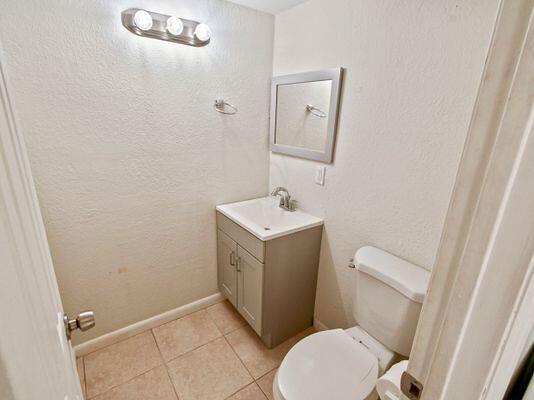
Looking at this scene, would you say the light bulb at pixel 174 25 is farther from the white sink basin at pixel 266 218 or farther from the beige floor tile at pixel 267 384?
the beige floor tile at pixel 267 384

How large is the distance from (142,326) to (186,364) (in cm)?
45

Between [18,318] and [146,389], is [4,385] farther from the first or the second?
[146,389]

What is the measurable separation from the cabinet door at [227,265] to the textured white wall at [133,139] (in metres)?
0.07

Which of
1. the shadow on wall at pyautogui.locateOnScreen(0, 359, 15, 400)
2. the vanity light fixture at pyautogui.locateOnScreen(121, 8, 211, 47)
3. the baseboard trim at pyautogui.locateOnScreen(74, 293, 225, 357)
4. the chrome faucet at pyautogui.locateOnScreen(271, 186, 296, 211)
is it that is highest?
the vanity light fixture at pyautogui.locateOnScreen(121, 8, 211, 47)

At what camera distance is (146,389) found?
4.72 feet

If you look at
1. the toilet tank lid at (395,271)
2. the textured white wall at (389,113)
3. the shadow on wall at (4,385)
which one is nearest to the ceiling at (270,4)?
the textured white wall at (389,113)

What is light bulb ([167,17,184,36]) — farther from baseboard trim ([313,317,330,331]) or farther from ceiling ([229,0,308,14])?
baseboard trim ([313,317,330,331])

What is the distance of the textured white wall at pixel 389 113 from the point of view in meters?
1.02

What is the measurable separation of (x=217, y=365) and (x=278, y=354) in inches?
15.1

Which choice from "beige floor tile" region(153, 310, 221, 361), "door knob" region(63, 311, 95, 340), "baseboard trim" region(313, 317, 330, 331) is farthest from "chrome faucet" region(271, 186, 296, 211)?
"door knob" region(63, 311, 95, 340)

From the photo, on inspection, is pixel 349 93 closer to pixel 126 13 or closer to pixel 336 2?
pixel 336 2

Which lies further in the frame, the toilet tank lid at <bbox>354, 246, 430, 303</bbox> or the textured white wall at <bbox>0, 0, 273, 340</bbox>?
the textured white wall at <bbox>0, 0, 273, 340</bbox>

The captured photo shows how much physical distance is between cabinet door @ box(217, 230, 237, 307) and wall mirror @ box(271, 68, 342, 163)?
744mm

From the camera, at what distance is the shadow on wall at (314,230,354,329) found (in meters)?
1.63
